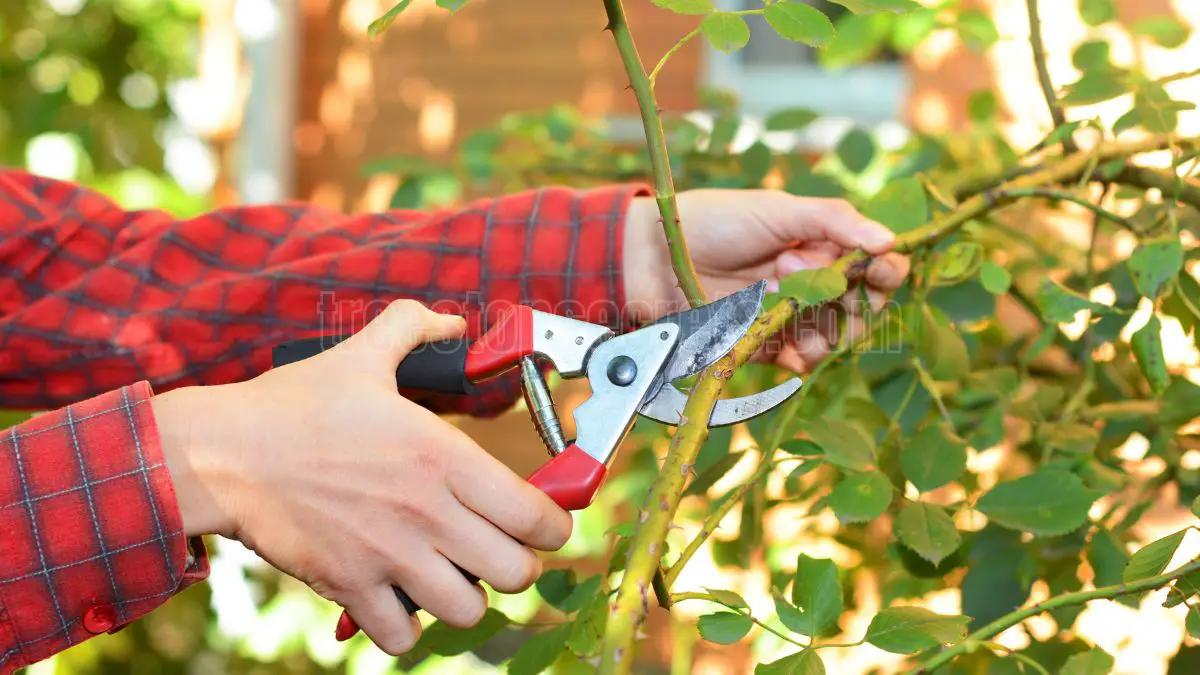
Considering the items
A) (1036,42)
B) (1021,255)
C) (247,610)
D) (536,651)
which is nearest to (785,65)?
(1021,255)

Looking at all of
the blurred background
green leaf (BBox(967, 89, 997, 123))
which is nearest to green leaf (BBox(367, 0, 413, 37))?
green leaf (BBox(967, 89, 997, 123))

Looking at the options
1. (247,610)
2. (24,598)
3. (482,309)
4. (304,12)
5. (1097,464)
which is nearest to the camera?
(24,598)

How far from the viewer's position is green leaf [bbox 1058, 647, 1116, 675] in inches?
19.9

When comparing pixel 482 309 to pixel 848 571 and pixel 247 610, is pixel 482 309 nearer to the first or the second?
pixel 848 571

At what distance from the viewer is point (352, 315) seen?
0.98 meters

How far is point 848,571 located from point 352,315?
58 centimetres

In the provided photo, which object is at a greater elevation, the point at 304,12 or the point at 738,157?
the point at 304,12

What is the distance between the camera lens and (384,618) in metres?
0.64

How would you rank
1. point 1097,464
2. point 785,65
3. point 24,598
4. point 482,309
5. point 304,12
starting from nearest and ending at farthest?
point 24,598
point 1097,464
point 482,309
point 785,65
point 304,12

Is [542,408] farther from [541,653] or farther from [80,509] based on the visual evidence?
[80,509]

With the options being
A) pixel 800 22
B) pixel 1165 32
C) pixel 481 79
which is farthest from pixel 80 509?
pixel 481 79

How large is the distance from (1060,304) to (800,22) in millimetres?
302

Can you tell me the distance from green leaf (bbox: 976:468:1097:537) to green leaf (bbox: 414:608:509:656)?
1.16 ft

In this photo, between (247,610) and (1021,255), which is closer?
(1021,255)
